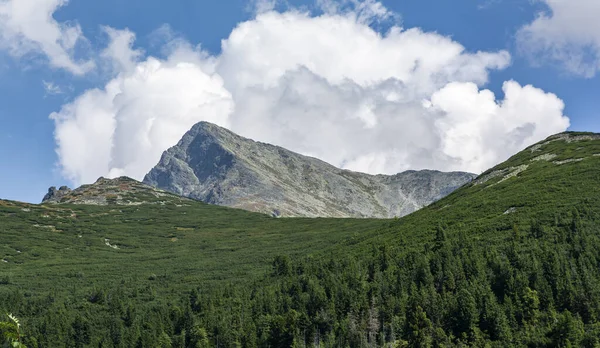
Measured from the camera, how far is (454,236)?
170 meters

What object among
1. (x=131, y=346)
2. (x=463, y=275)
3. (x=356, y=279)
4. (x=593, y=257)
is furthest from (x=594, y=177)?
(x=131, y=346)

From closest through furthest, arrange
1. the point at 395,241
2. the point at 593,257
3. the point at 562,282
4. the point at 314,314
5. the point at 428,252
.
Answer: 1. the point at 562,282
2. the point at 593,257
3. the point at 314,314
4. the point at 428,252
5. the point at 395,241

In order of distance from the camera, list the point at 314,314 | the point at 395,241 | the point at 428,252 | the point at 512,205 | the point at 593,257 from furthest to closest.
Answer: the point at 395,241 < the point at 512,205 < the point at 428,252 < the point at 314,314 < the point at 593,257

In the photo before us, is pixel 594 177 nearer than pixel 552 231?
No

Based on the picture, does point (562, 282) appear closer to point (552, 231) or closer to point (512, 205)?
point (552, 231)

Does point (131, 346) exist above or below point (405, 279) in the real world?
below

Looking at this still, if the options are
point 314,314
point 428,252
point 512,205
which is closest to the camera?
point 314,314

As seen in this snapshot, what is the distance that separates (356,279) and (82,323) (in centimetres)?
8907

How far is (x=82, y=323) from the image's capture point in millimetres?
168625

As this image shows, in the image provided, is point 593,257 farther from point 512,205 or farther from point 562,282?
point 512,205

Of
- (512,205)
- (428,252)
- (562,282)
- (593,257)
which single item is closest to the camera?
(562,282)

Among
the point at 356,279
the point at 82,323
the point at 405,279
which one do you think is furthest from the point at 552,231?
the point at 82,323

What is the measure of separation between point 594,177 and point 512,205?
31.4 metres

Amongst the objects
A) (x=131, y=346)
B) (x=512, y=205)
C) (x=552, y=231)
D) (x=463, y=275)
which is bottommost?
(x=131, y=346)
